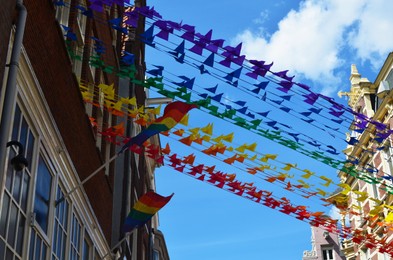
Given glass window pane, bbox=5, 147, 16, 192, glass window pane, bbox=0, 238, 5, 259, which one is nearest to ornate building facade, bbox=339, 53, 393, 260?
glass window pane, bbox=5, 147, 16, 192

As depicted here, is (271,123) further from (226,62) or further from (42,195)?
(42,195)

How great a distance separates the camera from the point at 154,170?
32.0 m

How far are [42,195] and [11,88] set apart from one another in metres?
2.38

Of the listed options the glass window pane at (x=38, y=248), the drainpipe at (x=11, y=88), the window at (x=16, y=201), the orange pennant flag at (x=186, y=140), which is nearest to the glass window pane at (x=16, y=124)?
the window at (x=16, y=201)

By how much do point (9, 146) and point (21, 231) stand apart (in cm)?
122

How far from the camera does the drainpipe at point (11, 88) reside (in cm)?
699

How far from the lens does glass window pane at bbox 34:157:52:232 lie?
8969mm

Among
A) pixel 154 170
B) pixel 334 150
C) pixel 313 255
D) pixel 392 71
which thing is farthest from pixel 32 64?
pixel 313 255

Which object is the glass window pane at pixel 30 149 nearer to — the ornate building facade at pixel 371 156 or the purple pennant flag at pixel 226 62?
the purple pennant flag at pixel 226 62

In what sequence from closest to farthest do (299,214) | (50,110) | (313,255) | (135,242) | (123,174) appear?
(50,110), (299,214), (123,174), (135,242), (313,255)

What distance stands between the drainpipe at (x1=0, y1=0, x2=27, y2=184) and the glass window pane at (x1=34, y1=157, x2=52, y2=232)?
186 cm

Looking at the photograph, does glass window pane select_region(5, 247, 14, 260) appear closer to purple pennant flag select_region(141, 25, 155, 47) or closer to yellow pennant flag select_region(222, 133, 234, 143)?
purple pennant flag select_region(141, 25, 155, 47)

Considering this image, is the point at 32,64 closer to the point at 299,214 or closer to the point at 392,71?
the point at 299,214

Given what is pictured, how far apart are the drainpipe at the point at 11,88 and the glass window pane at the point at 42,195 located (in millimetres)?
1863
